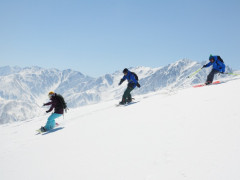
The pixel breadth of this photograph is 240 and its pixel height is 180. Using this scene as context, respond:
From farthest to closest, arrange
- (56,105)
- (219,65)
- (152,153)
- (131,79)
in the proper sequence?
(219,65) → (131,79) → (56,105) → (152,153)

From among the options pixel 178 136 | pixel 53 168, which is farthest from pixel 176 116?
pixel 53 168

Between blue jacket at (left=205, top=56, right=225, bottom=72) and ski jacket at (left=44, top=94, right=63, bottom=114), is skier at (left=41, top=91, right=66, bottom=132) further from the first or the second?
blue jacket at (left=205, top=56, right=225, bottom=72)

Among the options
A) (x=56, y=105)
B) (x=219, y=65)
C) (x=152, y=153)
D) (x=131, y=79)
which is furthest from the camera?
(x=219, y=65)

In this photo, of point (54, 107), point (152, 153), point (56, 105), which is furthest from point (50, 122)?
point (152, 153)

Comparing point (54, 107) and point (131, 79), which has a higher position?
point (131, 79)

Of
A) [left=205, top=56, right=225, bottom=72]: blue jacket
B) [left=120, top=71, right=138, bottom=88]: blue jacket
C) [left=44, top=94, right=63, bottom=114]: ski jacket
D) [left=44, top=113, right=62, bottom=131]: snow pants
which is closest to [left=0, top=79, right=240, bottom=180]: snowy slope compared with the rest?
[left=44, top=113, right=62, bottom=131]: snow pants

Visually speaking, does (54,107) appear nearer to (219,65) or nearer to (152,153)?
(152,153)

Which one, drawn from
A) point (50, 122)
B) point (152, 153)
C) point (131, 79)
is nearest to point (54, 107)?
point (50, 122)

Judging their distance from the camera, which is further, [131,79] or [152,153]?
[131,79]

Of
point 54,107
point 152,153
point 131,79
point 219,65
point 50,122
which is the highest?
point 219,65

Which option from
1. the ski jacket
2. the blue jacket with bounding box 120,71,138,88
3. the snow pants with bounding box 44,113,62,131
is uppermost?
the blue jacket with bounding box 120,71,138,88

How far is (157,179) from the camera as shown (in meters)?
3.88

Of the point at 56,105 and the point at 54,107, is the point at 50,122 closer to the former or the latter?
the point at 54,107

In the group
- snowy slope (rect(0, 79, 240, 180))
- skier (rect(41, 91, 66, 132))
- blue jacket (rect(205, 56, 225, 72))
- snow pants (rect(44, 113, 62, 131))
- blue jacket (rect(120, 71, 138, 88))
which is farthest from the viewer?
blue jacket (rect(205, 56, 225, 72))
